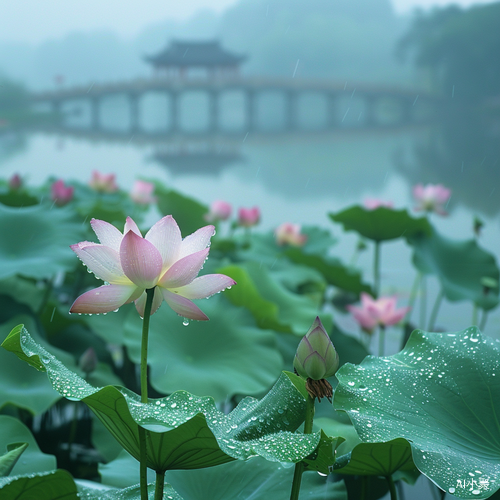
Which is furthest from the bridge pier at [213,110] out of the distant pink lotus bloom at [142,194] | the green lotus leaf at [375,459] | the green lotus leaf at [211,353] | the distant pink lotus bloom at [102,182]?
the green lotus leaf at [375,459]

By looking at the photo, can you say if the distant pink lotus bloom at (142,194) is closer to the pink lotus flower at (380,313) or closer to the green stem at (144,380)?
the pink lotus flower at (380,313)

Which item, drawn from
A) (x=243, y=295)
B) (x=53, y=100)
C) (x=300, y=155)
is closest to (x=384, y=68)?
(x=300, y=155)

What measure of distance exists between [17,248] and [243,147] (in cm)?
1487

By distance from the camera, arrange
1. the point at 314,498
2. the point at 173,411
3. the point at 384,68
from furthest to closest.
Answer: the point at 384,68 → the point at 314,498 → the point at 173,411

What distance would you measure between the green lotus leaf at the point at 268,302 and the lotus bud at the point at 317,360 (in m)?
0.75

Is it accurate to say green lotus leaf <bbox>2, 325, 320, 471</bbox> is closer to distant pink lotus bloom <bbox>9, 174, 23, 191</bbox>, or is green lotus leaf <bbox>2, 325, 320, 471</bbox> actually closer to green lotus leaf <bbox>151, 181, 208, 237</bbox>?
green lotus leaf <bbox>151, 181, 208, 237</bbox>

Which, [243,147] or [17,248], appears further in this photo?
[243,147]

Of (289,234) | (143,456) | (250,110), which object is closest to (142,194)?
(289,234)

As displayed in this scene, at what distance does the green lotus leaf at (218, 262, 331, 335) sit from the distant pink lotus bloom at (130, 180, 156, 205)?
757 millimetres

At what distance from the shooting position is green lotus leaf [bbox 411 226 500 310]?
5.25 feet

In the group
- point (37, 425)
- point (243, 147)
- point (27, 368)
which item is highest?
point (27, 368)

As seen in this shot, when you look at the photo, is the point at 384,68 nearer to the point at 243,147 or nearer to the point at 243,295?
the point at 243,147

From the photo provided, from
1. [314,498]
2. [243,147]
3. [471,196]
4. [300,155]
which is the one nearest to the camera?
[314,498]

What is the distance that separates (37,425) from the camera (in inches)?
50.1
